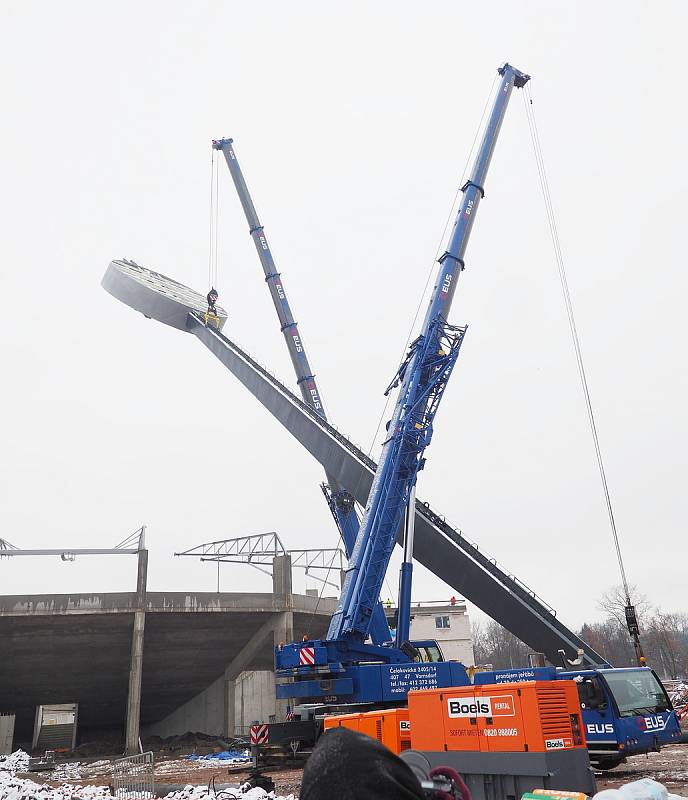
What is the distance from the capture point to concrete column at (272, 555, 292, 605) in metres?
31.1

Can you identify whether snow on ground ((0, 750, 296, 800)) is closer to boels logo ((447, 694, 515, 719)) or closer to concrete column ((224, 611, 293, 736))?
boels logo ((447, 694, 515, 719))

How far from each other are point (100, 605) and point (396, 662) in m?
17.9

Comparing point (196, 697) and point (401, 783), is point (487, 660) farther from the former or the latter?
point (401, 783)

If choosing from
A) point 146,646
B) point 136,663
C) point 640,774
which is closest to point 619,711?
point 640,774

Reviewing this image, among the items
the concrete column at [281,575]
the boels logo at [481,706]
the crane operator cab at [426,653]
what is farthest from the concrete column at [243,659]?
the boels logo at [481,706]

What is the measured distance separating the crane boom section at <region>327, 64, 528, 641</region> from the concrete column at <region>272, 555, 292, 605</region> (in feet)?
53.3

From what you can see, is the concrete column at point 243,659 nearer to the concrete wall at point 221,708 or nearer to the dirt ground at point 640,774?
the concrete wall at point 221,708

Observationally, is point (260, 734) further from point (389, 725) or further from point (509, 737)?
point (509, 737)

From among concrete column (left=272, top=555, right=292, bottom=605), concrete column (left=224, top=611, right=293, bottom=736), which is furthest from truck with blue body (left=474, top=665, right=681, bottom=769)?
concrete column (left=224, top=611, right=293, bottom=736)

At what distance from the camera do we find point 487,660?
347ft

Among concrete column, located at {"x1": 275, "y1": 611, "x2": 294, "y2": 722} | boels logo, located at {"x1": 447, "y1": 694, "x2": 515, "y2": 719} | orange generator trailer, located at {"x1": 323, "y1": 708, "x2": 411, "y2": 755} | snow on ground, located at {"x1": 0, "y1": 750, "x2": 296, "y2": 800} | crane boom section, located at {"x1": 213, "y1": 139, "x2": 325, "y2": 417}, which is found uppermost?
crane boom section, located at {"x1": 213, "y1": 139, "x2": 325, "y2": 417}

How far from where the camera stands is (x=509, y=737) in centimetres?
844

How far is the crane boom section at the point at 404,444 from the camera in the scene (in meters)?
15.0

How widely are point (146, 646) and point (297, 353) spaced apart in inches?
668
